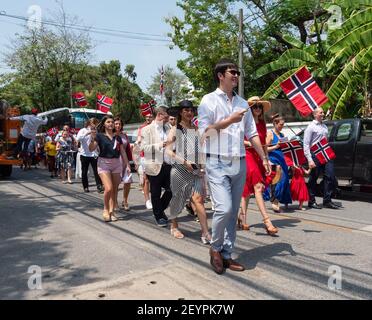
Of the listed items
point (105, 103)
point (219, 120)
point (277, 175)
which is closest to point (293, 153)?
point (277, 175)

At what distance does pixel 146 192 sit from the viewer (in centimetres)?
836

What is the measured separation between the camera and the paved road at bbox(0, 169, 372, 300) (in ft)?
12.5

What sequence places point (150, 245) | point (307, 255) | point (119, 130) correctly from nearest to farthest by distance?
point (307, 255) → point (150, 245) → point (119, 130)

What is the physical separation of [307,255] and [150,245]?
1.89 metres

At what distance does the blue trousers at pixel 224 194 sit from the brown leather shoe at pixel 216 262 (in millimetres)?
51

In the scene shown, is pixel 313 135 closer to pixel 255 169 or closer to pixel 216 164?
pixel 255 169

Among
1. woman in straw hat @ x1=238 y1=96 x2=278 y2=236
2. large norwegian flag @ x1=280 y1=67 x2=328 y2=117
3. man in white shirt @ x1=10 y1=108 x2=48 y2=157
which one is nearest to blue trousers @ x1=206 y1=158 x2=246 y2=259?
woman in straw hat @ x1=238 y1=96 x2=278 y2=236

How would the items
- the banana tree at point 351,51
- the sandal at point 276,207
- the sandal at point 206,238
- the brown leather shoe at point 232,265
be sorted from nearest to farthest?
the brown leather shoe at point 232,265, the sandal at point 206,238, the sandal at point 276,207, the banana tree at point 351,51

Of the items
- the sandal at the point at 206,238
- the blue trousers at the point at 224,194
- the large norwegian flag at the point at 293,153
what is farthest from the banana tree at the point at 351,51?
the blue trousers at the point at 224,194

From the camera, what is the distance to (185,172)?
18.6 feet

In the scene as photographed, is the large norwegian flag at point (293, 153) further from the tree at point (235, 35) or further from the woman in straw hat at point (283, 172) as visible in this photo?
the tree at point (235, 35)

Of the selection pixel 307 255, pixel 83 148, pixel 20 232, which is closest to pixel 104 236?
pixel 20 232

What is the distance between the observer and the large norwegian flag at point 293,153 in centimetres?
819

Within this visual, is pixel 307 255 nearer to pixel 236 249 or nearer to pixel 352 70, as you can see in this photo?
pixel 236 249
